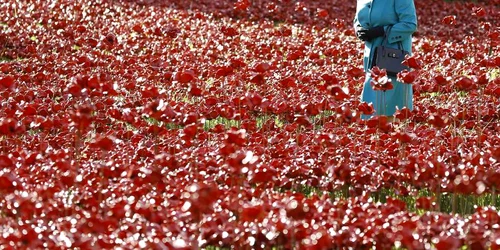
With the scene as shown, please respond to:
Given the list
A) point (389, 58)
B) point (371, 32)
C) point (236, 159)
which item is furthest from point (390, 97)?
point (236, 159)

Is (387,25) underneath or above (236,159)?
underneath

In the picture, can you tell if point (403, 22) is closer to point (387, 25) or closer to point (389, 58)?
point (387, 25)

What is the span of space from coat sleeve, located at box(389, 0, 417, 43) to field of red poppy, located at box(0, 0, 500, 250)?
0.62 m

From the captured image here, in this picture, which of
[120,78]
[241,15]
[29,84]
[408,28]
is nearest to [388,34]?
[408,28]

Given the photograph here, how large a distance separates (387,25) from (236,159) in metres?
4.33

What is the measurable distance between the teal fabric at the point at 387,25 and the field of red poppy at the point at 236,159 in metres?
0.22

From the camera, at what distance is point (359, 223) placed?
4.27m

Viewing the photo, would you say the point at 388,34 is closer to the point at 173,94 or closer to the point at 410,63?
the point at 410,63

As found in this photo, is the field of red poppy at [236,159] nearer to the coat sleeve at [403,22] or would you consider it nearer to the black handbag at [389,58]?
the black handbag at [389,58]

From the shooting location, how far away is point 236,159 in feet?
13.8

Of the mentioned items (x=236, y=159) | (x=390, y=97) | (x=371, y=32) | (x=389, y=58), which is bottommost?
(x=390, y=97)

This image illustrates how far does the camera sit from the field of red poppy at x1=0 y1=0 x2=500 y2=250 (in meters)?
4.09

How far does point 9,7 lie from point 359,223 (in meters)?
12.2

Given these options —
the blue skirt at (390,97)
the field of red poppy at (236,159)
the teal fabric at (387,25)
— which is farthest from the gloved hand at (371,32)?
the field of red poppy at (236,159)
